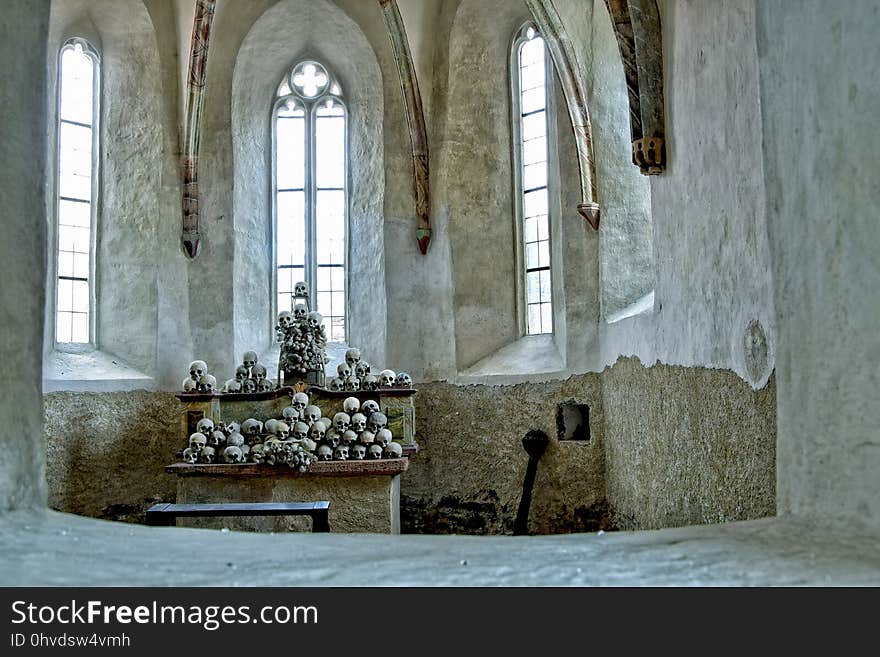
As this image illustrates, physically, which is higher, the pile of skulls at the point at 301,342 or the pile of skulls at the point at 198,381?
the pile of skulls at the point at 301,342

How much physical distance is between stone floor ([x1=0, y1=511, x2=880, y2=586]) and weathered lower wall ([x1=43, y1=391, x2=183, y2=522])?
7153mm

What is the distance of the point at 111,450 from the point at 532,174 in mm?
5769

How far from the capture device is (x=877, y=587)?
6.93 ft

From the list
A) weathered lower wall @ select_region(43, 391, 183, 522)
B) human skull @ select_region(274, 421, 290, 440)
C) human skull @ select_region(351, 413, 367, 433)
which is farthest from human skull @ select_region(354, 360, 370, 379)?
weathered lower wall @ select_region(43, 391, 183, 522)

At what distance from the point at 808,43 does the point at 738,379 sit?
8.95ft

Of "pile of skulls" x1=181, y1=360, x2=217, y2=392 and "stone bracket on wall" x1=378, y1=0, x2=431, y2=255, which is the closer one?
"pile of skulls" x1=181, y1=360, x2=217, y2=392


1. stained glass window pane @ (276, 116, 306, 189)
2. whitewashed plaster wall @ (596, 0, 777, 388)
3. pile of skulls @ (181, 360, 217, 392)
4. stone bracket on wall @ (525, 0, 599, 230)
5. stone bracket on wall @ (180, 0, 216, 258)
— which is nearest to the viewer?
whitewashed plaster wall @ (596, 0, 777, 388)

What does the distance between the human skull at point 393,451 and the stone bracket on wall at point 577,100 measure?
10.4 ft

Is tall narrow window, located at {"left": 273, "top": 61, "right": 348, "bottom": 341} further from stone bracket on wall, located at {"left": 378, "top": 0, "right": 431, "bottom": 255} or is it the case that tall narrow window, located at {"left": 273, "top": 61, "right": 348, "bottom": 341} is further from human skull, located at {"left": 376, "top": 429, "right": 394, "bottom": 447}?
human skull, located at {"left": 376, "top": 429, "right": 394, "bottom": 447}

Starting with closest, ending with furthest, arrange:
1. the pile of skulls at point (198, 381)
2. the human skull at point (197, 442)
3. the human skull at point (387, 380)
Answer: the human skull at point (197, 442), the pile of skulls at point (198, 381), the human skull at point (387, 380)

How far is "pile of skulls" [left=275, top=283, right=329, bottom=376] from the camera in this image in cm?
970

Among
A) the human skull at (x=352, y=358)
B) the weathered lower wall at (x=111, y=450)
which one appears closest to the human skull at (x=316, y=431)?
the human skull at (x=352, y=358)

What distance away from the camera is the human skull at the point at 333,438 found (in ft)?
29.1

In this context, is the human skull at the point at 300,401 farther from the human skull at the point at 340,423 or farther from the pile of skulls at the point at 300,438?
the human skull at the point at 340,423
